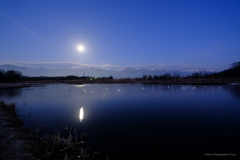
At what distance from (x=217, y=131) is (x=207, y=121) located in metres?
1.53

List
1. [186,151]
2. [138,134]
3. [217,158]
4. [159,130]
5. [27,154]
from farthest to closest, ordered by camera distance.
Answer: [159,130], [138,134], [186,151], [217,158], [27,154]

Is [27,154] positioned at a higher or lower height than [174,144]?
higher

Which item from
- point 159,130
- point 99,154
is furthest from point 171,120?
point 99,154

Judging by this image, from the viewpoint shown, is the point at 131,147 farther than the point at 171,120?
No

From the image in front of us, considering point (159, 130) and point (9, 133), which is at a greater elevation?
point (9, 133)

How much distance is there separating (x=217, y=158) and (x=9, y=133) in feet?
24.1

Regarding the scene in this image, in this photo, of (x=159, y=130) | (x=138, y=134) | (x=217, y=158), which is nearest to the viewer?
(x=217, y=158)

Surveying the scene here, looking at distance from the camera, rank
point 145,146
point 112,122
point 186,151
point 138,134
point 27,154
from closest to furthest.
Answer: point 27,154
point 186,151
point 145,146
point 138,134
point 112,122

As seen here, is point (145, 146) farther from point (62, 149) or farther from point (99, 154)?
point (62, 149)

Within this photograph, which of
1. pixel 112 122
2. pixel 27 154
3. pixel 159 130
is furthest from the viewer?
pixel 112 122

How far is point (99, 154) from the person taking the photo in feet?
14.4

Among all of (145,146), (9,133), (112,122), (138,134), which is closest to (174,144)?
(145,146)

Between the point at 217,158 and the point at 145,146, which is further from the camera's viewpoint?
the point at 145,146

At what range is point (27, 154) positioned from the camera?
3.46m
